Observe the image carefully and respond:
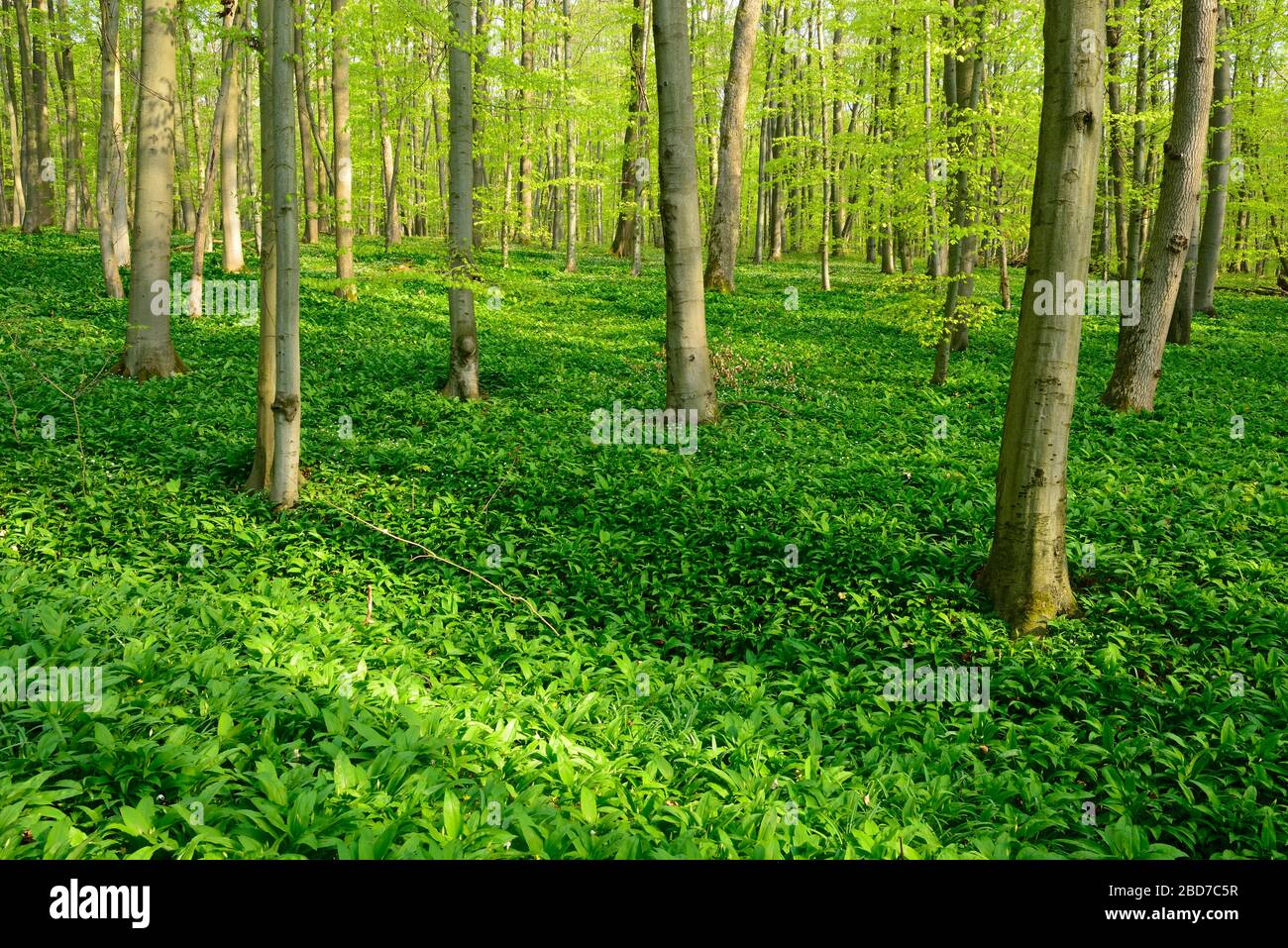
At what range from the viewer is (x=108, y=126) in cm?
1262

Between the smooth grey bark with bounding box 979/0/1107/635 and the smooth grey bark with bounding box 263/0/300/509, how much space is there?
18.7 ft

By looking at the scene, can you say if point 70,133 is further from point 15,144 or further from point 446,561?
point 446,561

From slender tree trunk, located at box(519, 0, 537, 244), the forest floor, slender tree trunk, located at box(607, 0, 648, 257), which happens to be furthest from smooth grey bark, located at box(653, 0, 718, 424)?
slender tree trunk, located at box(607, 0, 648, 257)

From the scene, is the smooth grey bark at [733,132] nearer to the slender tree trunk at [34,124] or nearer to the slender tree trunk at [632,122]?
the slender tree trunk at [632,122]

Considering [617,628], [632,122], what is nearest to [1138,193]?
[632,122]

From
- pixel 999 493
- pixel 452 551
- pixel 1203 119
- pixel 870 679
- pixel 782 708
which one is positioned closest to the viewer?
pixel 782 708

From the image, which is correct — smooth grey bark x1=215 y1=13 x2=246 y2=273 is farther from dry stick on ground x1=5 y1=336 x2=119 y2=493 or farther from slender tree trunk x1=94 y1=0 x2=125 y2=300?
dry stick on ground x1=5 y1=336 x2=119 y2=493

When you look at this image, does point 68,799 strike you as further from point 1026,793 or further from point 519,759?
point 1026,793

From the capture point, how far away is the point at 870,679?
197 inches

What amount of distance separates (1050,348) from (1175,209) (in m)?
6.86

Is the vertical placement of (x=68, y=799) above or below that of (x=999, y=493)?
below
